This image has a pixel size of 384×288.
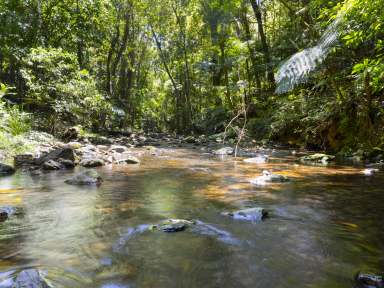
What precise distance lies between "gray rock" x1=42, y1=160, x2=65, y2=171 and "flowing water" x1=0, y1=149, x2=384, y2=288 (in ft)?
4.55

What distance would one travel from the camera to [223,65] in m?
18.0

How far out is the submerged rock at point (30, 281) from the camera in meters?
2.10

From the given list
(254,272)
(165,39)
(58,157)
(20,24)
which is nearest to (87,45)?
(20,24)

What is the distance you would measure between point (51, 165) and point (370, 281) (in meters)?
6.57

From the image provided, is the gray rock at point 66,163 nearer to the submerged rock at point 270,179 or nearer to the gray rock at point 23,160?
the gray rock at point 23,160

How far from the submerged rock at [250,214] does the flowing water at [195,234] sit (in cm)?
11

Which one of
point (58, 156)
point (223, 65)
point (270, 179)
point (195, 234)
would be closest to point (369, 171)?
point (270, 179)

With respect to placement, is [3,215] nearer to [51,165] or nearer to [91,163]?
[51,165]

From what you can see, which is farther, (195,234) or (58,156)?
(58,156)

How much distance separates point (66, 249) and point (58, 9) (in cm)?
1721

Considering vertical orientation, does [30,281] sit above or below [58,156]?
below

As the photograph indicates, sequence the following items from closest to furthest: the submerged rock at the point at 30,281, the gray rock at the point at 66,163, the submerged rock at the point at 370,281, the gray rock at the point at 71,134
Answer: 1. the submerged rock at the point at 30,281
2. the submerged rock at the point at 370,281
3. the gray rock at the point at 66,163
4. the gray rock at the point at 71,134

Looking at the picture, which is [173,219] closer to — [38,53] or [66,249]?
[66,249]

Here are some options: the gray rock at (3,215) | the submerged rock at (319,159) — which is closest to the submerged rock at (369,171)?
the submerged rock at (319,159)
